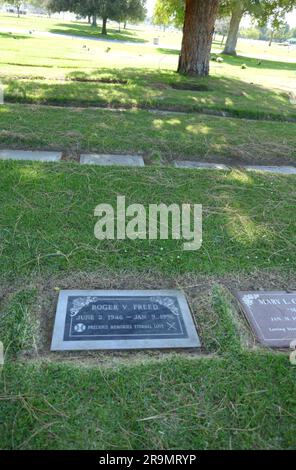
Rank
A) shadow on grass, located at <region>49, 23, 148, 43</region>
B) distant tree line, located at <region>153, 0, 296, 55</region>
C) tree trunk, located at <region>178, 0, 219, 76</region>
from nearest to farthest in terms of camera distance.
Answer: tree trunk, located at <region>178, 0, 219, 76</region> → distant tree line, located at <region>153, 0, 296, 55</region> → shadow on grass, located at <region>49, 23, 148, 43</region>

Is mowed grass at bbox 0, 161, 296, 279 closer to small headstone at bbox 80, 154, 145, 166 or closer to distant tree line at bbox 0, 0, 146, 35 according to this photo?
small headstone at bbox 80, 154, 145, 166

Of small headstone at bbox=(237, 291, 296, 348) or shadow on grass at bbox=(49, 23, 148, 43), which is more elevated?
shadow on grass at bbox=(49, 23, 148, 43)

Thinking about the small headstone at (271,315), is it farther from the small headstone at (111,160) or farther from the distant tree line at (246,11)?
the distant tree line at (246,11)

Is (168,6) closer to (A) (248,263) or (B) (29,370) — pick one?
(A) (248,263)

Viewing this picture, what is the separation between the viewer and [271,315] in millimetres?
2250

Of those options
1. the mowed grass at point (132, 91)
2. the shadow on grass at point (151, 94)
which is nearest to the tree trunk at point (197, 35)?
the mowed grass at point (132, 91)

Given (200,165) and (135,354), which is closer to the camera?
(135,354)

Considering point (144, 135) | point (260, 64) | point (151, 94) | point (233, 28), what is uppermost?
point (233, 28)

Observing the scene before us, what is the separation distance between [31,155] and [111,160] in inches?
33.8

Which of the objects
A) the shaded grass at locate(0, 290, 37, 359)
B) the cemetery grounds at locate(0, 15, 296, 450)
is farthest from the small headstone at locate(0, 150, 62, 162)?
the shaded grass at locate(0, 290, 37, 359)

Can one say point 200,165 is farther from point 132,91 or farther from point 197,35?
point 197,35

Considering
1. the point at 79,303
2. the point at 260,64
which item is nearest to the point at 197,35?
the point at 79,303

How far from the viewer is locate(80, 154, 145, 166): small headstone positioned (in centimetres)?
401

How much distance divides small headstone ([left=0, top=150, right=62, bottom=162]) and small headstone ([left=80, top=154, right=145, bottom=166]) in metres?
0.30
